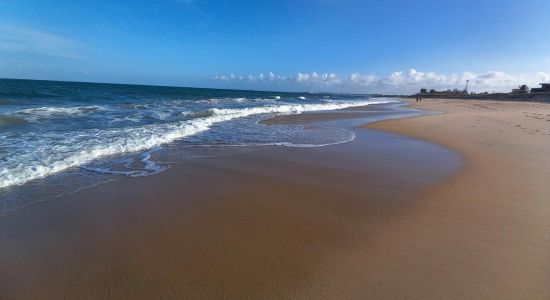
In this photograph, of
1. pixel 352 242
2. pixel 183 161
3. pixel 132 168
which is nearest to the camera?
pixel 352 242

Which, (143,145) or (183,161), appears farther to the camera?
(143,145)

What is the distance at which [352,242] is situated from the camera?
2891mm

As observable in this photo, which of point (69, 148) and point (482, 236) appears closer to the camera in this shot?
point (482, 236)

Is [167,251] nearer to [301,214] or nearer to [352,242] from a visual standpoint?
[301,214]

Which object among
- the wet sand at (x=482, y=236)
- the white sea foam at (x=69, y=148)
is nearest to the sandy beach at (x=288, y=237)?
the wet sand at (x=482, y=236)

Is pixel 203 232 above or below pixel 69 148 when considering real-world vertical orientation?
below

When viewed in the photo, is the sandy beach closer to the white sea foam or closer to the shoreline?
the shoreline

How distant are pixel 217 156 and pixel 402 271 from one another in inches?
194

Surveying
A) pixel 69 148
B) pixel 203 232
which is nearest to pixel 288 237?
pixel 203 232

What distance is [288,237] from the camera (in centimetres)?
298

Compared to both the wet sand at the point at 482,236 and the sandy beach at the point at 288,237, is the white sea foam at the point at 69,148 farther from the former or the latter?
the wet sand at the point at 482,236

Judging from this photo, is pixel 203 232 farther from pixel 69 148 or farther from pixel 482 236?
pixel 69 148

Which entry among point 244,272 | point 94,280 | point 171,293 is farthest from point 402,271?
point 94,280

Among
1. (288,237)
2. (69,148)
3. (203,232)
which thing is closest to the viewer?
(288,237)
